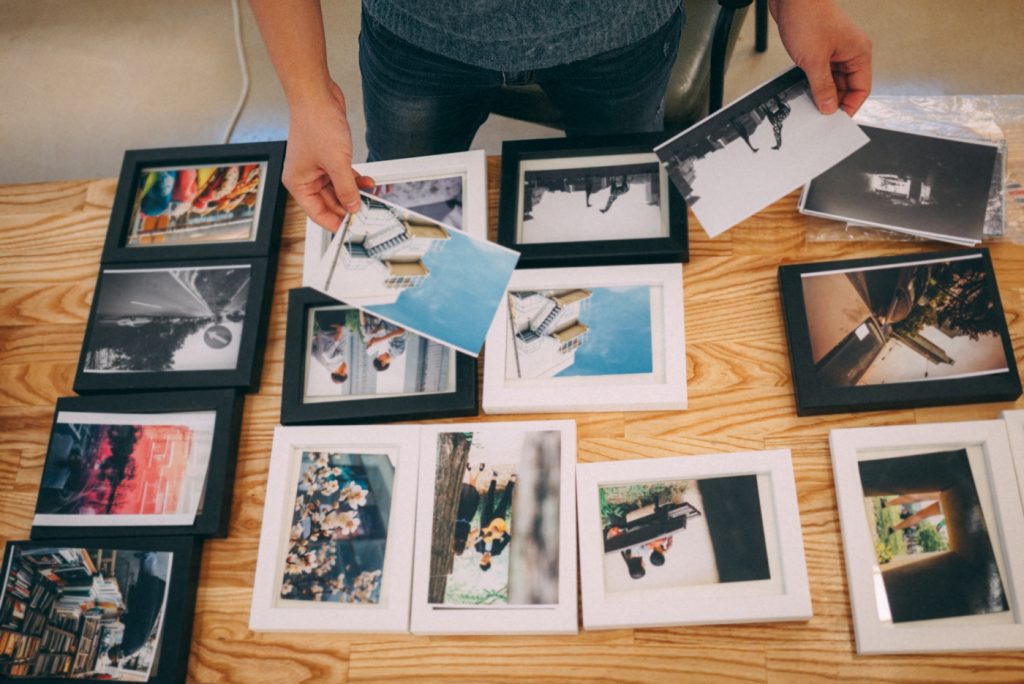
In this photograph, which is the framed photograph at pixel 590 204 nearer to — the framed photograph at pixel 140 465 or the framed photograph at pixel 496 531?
the framed photograph at pixel 496 531

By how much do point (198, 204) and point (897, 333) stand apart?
122cm

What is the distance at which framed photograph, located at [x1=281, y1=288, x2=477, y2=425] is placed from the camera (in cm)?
114

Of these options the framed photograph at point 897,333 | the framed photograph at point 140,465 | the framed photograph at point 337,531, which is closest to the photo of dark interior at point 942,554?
the framed photograph at point 897,333

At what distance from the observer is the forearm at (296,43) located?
920mm

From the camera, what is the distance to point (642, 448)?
112 cm

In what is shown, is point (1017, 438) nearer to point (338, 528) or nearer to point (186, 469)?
point (338, 528)

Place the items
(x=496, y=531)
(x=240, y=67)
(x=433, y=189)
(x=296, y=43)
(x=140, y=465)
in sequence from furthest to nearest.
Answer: (x=240, y=67) < (x=433, y=189) < (x=140, y=465) < (x=496, y=531) < (x=296, y=43)

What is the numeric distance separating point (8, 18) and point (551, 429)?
300 cm

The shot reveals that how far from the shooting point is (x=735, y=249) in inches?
48.2

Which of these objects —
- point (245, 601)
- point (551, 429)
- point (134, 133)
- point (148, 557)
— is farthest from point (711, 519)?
point (134, 133)

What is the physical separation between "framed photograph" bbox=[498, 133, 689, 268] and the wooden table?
0.27 feet

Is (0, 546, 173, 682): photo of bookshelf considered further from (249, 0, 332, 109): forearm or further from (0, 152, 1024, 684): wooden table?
(249, 0, 332, 109): forearm

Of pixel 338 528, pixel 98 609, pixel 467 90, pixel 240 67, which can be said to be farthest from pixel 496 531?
pixel 240 67

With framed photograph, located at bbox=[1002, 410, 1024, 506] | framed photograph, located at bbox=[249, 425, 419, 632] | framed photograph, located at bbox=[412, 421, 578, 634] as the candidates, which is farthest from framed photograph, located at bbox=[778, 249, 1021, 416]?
framed photograph, located at bbox=[249, 425, 419, 632]
